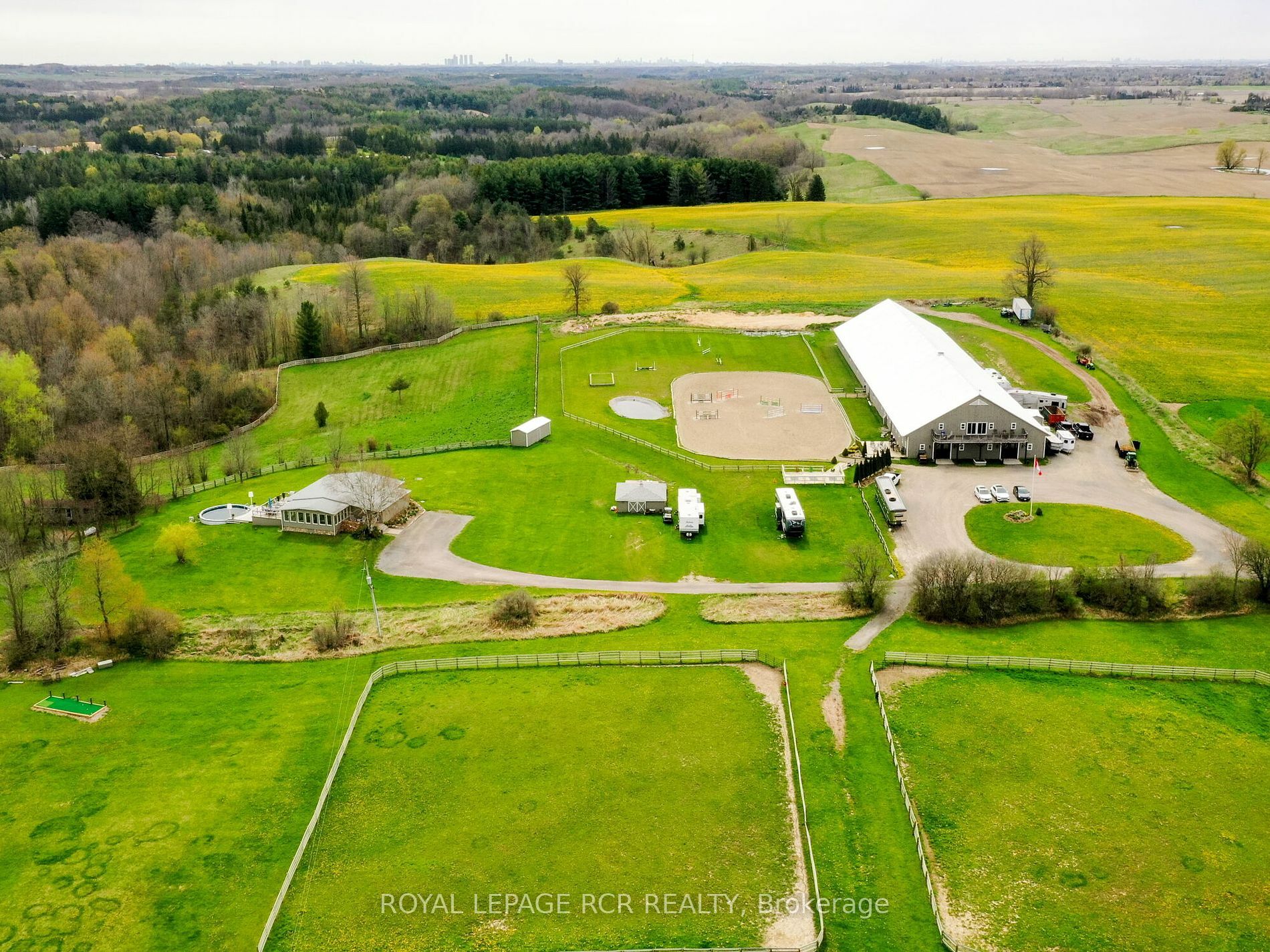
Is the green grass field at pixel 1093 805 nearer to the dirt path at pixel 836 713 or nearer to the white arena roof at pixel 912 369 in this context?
the dirt path at pixel 836 713

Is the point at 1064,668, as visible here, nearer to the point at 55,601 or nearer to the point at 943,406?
the point at 943,406

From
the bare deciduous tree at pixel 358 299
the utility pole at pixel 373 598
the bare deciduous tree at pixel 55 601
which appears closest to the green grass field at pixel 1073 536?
the utility pole at pixel 373 598

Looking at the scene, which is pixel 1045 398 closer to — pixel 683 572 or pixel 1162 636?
pixel 1162 636

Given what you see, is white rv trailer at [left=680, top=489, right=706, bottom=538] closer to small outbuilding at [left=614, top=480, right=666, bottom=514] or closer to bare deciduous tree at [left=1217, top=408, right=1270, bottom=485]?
small outbuilding at [left=614, top=480, right=666, bottom=514]

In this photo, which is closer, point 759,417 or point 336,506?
point 336,506

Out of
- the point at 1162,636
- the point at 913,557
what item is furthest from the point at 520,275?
the point at 1162,636

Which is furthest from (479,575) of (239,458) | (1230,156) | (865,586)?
(1230,156)
